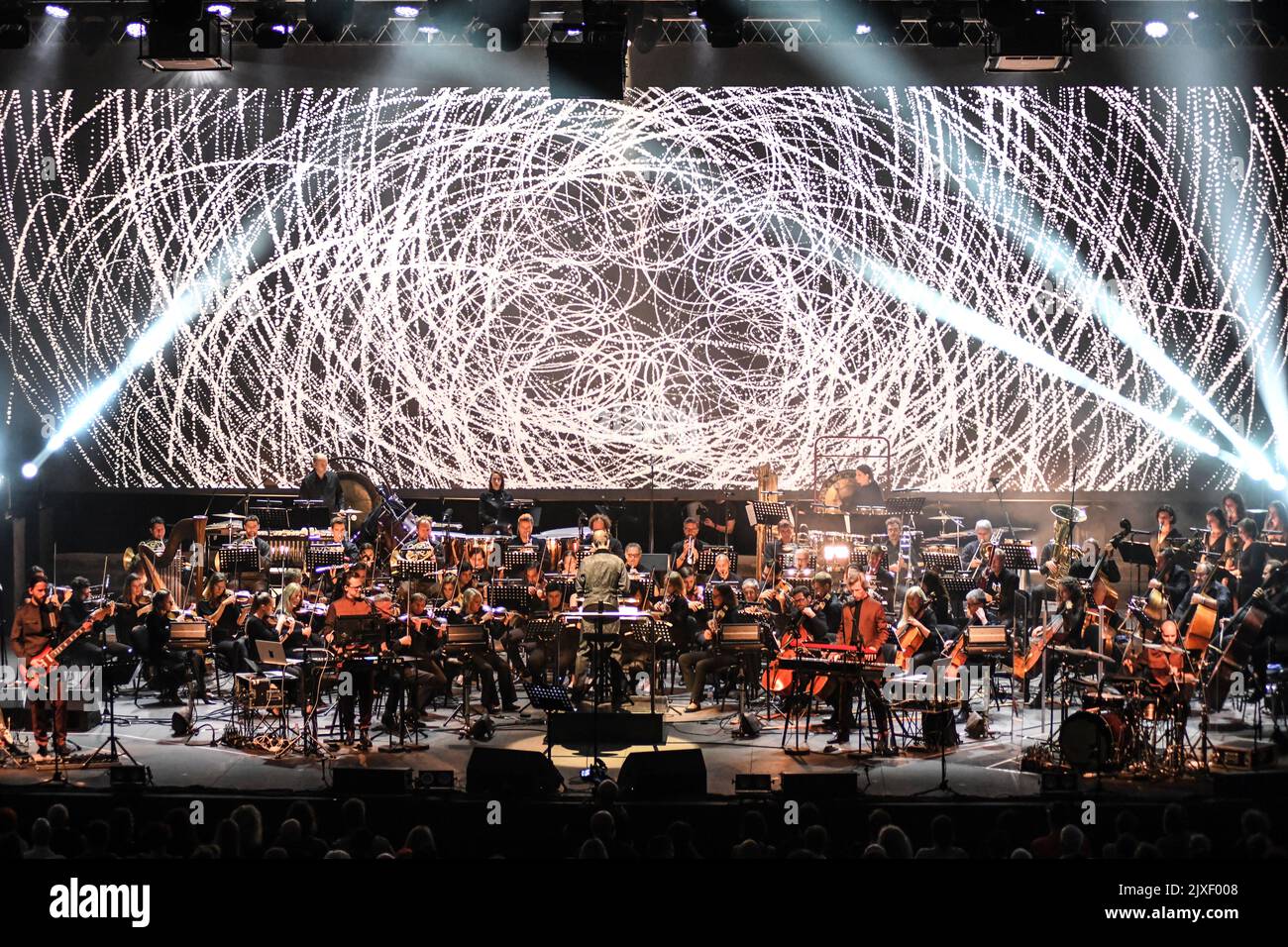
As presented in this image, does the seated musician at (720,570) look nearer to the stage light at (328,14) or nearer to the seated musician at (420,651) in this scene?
the seated musician at (420,651)

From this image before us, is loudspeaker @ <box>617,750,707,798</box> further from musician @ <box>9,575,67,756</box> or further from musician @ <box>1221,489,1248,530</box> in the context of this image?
musician @ <box>1221,489,1248,530</box>

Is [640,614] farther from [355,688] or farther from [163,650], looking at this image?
[163,650]

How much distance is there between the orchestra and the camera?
42.3 feet

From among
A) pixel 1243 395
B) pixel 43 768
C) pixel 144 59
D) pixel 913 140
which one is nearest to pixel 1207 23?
pixel 913 140

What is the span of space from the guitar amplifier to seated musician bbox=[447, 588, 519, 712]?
2.25 metres

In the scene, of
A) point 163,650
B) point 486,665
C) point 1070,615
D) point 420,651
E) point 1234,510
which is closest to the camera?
point 1070,615

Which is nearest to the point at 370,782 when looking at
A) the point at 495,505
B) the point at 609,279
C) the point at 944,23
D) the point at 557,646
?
the point at 557,646

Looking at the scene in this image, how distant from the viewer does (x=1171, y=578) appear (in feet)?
48.0

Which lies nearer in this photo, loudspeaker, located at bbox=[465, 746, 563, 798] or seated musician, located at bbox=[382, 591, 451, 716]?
loudspeaker, located at bbox=[465, 746, 563, 798]

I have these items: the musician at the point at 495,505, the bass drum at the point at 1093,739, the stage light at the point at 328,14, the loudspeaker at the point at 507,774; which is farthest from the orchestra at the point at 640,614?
the stage light at the point at 328,14

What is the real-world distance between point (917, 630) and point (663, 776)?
174 inches

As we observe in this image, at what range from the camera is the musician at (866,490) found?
1747 centimetres

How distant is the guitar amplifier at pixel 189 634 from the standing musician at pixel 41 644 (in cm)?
96

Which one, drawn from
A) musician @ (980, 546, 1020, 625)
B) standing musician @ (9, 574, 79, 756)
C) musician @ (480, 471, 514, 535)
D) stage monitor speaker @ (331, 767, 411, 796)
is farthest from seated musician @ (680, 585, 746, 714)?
standing musician @ (9, 574, 79, 756)
